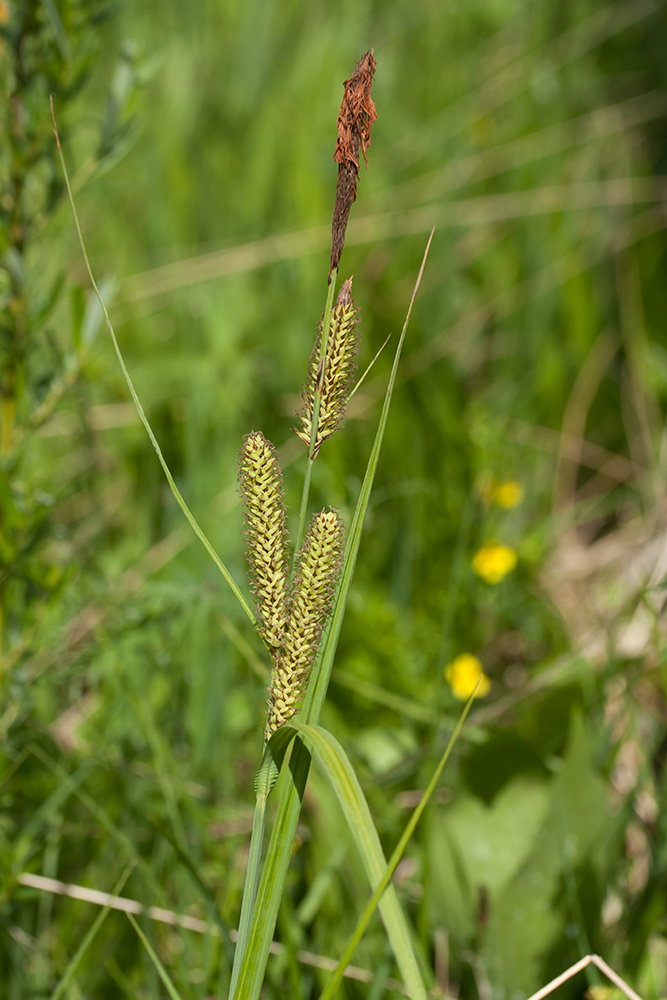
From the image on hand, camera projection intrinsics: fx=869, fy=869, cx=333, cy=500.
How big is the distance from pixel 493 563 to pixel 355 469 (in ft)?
1.41

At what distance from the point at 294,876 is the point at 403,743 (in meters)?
0.36

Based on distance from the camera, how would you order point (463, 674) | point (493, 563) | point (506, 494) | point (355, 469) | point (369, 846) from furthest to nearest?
point (355, 469), point (506, 494), point (493, 563), point (463, 674), point (369, 846)

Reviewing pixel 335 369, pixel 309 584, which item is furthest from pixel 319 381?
pixel 309 584

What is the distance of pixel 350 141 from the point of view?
1.76 ft

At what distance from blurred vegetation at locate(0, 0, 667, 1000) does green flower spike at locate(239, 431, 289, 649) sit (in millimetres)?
224

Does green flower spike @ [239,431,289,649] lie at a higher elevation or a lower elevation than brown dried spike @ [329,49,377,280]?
lower

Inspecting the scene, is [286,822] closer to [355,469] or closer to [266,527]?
[266,527]

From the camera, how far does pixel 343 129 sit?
0.54 meters

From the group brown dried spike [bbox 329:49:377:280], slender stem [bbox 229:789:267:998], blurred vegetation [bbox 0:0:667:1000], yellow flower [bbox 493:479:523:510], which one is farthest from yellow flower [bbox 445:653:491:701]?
brown dried spike [bbox 329:49:377:280]

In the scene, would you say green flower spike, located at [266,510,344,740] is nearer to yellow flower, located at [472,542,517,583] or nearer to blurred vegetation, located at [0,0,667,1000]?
blurred vegetation, located at [0,0,667,1000]

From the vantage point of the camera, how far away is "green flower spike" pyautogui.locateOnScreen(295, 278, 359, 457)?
1.85 feet

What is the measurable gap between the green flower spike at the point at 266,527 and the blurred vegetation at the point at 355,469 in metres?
0.22

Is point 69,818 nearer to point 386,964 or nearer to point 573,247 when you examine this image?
point 386,964

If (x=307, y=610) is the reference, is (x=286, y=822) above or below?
below
